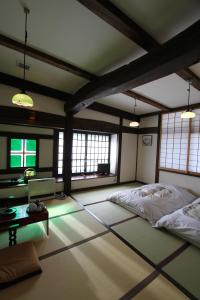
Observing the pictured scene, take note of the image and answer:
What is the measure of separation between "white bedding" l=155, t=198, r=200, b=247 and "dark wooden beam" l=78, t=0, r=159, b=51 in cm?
283

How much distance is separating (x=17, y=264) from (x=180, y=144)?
5118 millimetres

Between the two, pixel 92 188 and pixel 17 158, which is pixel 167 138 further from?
pixel 17 158

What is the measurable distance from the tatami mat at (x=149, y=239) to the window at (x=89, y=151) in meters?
2.81

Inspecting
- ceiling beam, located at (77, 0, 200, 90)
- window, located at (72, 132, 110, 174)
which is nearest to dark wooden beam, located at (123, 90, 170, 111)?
ceiling beam, located at (77, 0, 200, 90)

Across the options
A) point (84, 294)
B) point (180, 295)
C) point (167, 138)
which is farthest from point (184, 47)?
point (167, 138)

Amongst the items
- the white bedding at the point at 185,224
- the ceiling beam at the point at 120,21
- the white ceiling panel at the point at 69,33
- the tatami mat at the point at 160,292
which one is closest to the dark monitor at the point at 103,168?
the white bedding at the point at 185,224

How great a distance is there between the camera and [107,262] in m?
2.01

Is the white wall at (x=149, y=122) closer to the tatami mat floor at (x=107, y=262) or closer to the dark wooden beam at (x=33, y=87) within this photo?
the dark wooden beam at (x=33, y=87)

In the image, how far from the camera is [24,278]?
1.69 m

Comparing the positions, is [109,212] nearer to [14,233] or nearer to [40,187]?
[40,187]

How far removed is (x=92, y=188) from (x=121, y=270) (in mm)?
3307

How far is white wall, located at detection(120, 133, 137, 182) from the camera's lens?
19.5 ft

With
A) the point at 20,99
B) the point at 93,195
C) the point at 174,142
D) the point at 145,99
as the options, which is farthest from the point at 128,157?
the point at 20,99

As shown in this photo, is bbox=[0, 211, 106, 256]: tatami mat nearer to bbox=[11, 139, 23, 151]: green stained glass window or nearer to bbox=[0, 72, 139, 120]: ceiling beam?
bbox=[11, 139, 23, 151]: green stained glass window
